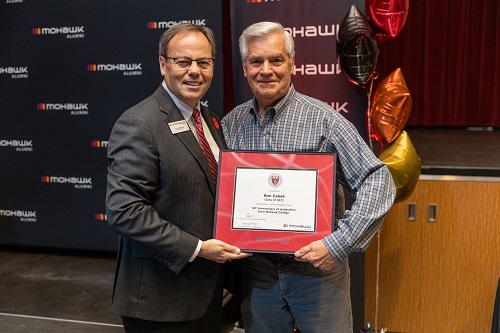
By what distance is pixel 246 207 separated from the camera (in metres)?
1.68

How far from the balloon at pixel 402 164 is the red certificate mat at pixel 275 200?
32.9 inches

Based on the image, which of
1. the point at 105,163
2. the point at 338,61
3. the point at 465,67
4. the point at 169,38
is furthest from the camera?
the point at 465,67

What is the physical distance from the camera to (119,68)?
3.90 m

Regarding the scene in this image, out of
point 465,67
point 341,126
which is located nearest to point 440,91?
point 465,67

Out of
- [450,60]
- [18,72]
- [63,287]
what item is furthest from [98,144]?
[450,60]

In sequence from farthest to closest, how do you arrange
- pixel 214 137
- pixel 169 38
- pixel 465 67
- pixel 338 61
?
pixel 465 67
pixel 338 61
pixel 214 137
pixel 169 38

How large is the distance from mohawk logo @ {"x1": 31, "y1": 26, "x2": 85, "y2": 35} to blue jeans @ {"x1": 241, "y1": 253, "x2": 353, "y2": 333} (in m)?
2.76

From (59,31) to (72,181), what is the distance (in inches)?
43.7

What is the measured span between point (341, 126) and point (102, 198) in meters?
2.74

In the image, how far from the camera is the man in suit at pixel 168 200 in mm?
1585

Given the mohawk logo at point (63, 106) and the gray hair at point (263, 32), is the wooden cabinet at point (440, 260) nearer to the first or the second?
the gray hair at point (263, 32)

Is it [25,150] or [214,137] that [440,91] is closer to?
[25,150]

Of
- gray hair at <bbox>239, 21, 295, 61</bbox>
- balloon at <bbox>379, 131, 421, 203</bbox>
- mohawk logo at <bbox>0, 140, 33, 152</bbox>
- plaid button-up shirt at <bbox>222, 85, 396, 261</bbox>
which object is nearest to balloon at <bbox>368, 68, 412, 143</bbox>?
balloon at <bbox>379, 131, 421, 203</bbox>

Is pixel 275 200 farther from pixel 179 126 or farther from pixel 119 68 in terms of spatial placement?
pixel 119 68
